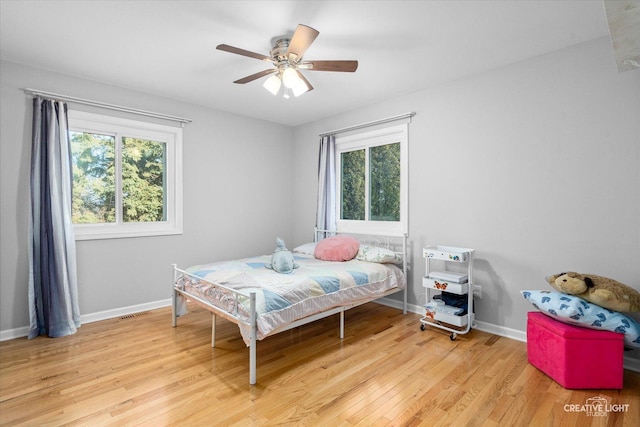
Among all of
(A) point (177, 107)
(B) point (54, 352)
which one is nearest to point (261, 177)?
(A) point (177, 107)

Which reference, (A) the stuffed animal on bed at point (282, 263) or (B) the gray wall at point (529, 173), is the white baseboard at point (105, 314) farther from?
(B) the gray wall at point (529, 173)

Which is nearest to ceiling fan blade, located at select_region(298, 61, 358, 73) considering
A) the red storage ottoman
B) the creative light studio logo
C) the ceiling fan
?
the ceiling fan

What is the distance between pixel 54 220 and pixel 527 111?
4.83m

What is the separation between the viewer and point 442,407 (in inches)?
80.4

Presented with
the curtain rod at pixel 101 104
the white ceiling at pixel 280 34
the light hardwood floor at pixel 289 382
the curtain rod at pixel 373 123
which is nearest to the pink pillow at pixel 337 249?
the light hardwood floor at pixel 289 382

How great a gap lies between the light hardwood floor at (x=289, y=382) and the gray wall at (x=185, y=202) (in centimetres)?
57

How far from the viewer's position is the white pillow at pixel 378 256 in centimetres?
372

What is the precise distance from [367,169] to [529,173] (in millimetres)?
2014

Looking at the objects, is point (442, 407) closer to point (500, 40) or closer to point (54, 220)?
point (500, 40)

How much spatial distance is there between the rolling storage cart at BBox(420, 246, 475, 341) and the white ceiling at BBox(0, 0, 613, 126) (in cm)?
192

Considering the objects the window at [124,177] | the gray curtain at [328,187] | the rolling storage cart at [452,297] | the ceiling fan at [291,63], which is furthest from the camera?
the gray curtain at [328,187]

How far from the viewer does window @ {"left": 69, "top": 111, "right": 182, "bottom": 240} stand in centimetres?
356

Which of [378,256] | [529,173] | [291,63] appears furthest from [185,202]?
[529,173]

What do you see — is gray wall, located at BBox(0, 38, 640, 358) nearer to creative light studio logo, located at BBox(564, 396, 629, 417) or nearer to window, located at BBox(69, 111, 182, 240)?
window, located at BBox(69, 111, 182, 240)
